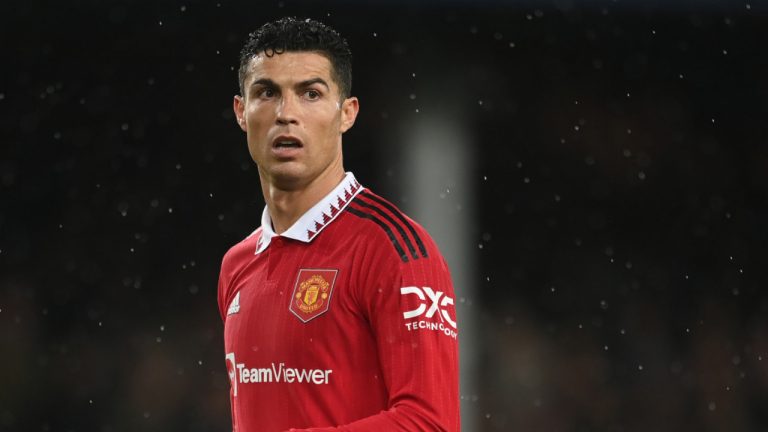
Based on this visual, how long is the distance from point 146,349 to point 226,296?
4055 mm

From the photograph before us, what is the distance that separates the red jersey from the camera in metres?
1.82

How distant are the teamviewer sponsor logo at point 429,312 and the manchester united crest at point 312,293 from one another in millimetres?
164

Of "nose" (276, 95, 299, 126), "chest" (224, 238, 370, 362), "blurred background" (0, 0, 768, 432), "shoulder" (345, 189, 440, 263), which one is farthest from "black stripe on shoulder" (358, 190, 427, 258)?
"blurred background" (0, 0, 768, 432)

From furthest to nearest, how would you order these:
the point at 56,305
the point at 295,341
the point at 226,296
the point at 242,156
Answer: the point at 242,156 < the point at 56,305 < the point at 226,296 < the point at 295,341

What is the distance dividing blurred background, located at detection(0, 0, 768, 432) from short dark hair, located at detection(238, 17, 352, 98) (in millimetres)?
4171

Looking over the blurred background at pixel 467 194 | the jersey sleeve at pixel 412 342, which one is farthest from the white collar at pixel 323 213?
the blurred background at pixel 467 194

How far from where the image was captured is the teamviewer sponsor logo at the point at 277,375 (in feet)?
6.27

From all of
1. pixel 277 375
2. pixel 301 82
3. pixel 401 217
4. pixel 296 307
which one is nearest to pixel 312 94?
pixel 301 82

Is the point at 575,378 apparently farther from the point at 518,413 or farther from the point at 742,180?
the point at 742,180

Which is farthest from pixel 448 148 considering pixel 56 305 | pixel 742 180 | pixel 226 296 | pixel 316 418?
pixel 316 418

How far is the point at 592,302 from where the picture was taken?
6.84 metres

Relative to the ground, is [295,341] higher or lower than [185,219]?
lower

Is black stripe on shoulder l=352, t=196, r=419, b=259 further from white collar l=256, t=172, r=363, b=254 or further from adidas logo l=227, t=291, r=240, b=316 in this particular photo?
adidas logo l=227, t=291, r=240, b=316

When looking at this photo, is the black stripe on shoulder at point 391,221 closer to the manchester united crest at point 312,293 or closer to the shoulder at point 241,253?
the manchester united crest at point 312,293
